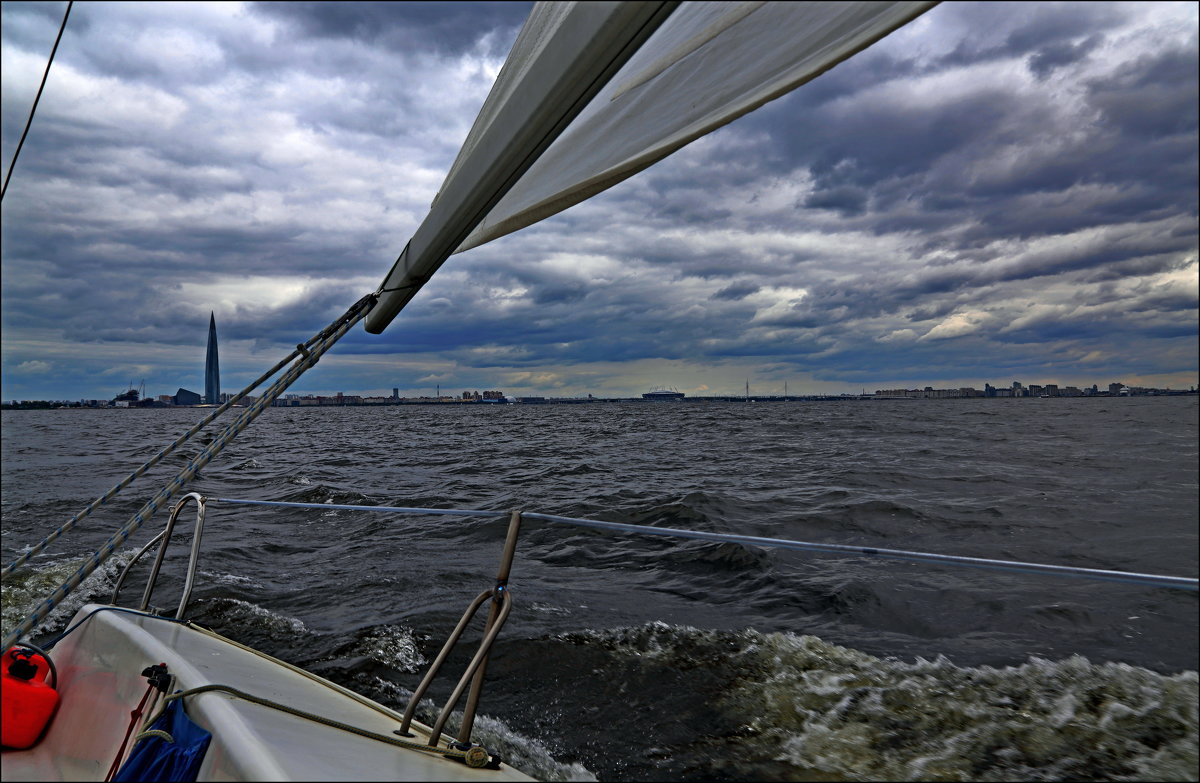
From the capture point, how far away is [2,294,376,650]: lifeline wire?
69.8 inches

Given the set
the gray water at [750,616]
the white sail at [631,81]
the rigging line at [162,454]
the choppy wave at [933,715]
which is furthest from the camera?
the gray water at [750,616]

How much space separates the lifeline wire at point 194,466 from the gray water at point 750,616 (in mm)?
1756

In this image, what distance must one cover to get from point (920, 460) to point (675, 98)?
14573 mm

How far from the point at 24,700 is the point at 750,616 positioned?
12.4 feet

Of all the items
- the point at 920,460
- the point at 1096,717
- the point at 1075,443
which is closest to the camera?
the point at 1096,717

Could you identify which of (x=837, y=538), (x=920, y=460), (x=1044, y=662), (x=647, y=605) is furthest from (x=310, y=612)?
(x=920, y=460)

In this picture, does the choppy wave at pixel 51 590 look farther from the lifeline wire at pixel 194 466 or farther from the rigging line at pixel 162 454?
the lifeline wire at pixel 194 466

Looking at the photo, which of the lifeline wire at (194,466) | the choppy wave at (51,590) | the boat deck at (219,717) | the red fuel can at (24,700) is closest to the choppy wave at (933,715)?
the boat deck at (219,717)

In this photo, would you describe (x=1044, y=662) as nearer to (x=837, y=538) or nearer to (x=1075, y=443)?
(x=837, y=538)

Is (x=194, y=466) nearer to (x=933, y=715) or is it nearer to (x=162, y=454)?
(x=162, y=454)

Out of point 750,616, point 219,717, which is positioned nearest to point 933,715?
point 750,616

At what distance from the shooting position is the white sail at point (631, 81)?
1.08m

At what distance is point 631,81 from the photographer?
1.42 metres

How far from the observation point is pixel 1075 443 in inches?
718
